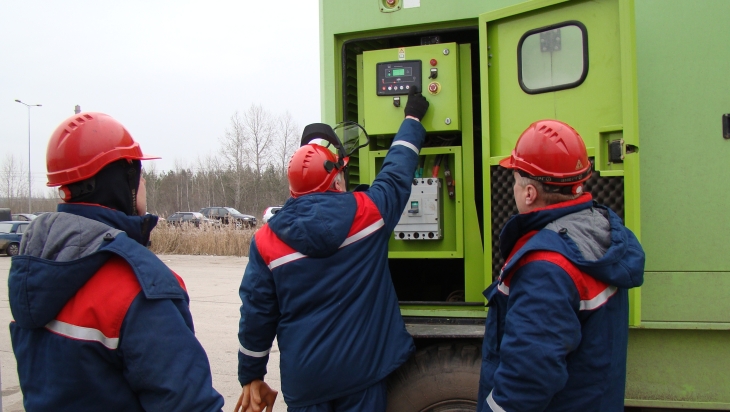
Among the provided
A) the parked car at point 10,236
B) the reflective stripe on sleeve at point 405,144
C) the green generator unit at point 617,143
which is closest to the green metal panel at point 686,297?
the green generator unit at point 617,143

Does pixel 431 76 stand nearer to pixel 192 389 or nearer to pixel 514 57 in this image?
pixel 514 57

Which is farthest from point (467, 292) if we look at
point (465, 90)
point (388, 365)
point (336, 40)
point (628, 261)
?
point (336, 40)

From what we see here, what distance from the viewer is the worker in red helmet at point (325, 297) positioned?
7.80 ft

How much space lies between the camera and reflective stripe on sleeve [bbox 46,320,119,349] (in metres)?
1.47

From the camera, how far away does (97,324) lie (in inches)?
58.2

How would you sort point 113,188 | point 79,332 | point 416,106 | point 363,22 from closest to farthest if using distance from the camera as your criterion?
point 79,332 → point 113,188 → point 416,106 → point 363,22

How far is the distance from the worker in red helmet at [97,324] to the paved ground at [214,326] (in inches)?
138

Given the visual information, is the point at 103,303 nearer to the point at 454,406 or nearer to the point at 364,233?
the point at 364,233

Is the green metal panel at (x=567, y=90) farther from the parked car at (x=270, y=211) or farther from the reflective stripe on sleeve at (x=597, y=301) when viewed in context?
the parked car at (x=270, y=211)

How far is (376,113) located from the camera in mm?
2998

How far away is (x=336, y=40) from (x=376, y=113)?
1.61 ft

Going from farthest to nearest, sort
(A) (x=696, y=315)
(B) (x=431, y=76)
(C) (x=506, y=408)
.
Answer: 1. (B) (x=431, y=76)
2. (A) (x=696, y=315)
3. (C) (x=506, y=408)

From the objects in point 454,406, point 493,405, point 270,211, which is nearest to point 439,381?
point 454,406

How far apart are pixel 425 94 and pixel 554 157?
125 cm
